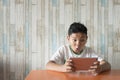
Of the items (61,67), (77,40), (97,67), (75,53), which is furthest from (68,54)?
(97,67)

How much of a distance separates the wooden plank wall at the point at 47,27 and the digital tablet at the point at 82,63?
588mm

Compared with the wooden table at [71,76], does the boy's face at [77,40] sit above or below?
above

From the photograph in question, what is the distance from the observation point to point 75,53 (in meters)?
1.95

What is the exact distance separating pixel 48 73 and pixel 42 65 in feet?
1.89

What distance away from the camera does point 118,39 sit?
215 cm

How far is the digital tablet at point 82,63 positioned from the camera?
1569 mm

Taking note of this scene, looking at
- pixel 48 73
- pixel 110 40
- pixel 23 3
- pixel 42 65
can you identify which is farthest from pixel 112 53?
pixel 23 3

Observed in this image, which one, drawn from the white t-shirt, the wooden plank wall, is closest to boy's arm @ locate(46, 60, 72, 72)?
the white t-shirt

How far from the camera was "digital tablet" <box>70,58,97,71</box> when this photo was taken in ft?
5.15

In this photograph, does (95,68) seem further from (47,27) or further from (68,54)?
(47,27)

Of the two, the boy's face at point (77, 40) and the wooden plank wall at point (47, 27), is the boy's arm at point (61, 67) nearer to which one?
the boy's face at point (77, 40)

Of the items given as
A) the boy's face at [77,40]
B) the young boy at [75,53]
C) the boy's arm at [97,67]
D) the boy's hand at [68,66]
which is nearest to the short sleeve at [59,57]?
the young boy at [75,53]

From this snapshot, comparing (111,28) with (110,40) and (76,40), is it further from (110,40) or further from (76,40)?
(76,40)

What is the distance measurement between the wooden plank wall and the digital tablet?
588 mm
